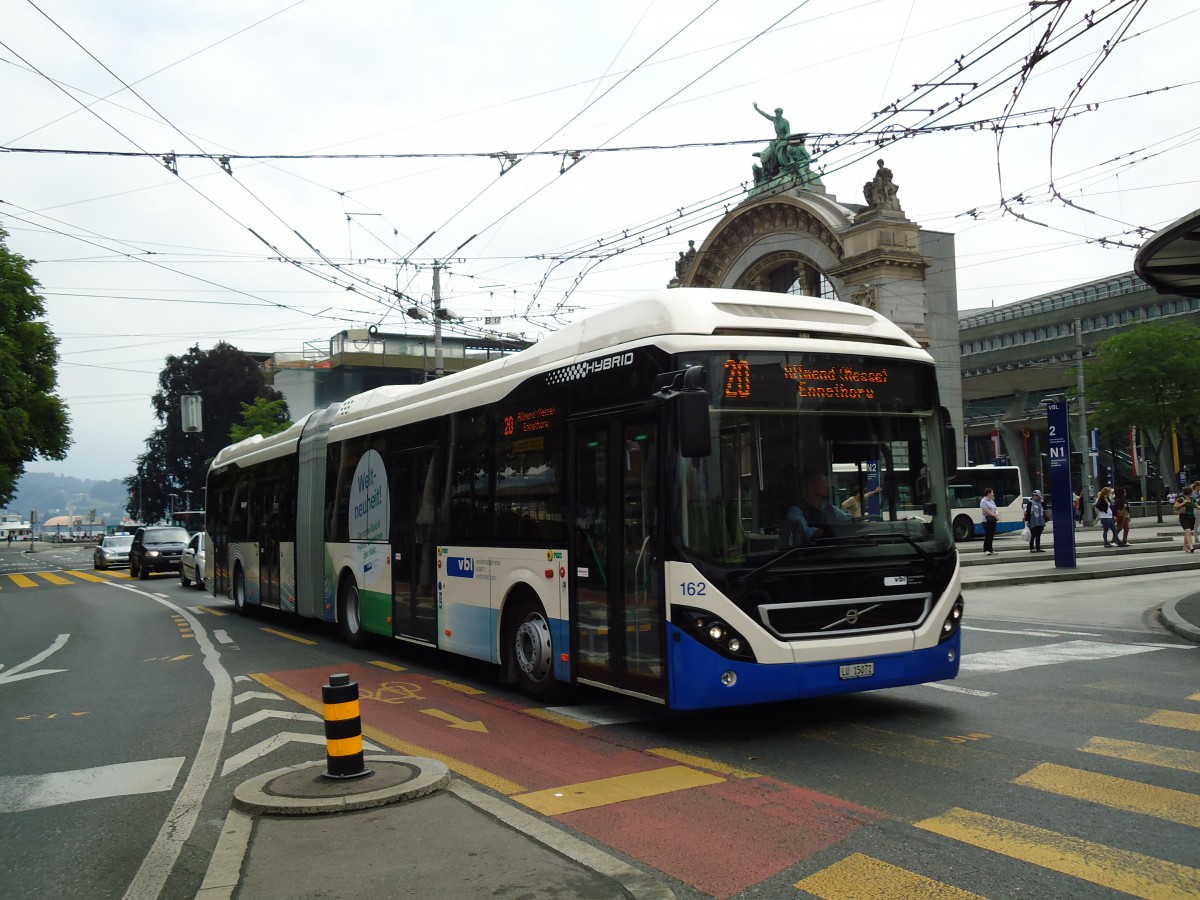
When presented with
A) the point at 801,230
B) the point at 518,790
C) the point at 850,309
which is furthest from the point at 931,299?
the point at 518,790

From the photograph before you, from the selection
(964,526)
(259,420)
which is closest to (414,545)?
(964,526)

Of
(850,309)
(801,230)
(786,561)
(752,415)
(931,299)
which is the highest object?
(801,230)

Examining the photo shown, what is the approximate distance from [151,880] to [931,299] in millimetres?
43575

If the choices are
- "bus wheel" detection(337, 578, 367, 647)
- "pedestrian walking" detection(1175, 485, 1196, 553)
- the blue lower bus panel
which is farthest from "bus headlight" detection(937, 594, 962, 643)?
"pedestrian walking" detection(1175, 485, 1196, 553)

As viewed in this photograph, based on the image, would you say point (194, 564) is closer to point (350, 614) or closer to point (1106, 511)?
point (350, 614)

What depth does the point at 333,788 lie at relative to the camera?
21.2ft

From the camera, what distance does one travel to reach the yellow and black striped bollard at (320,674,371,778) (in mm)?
6566

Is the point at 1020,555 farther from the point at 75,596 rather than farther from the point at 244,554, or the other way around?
the point at 75,596

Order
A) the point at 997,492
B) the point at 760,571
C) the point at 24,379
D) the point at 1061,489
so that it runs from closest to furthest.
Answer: the point at 760,571, the point at 1061,489, the point at 24,379, the point at 997,492

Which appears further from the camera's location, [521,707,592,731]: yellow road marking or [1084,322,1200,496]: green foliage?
[1084,322,1200,496]: green foliage

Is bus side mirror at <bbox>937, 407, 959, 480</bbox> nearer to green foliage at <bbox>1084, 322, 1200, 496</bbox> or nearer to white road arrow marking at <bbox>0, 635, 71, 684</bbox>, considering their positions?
white road arrow marking at <bbox>0, 635, 71, 684</bbox>

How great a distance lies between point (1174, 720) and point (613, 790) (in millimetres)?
4274

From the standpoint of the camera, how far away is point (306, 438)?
16344mm

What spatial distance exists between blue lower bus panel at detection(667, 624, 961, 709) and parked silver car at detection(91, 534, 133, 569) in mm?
41053
